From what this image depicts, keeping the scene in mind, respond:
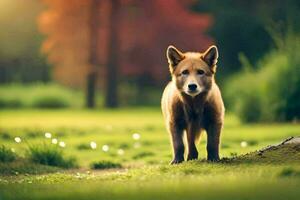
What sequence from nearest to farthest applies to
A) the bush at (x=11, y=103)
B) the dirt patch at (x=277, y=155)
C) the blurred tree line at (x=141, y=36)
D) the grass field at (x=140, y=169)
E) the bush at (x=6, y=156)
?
the grass field at (x=140, y=169) → the dirt patch at (x=277, y=155) → the bush at (x=6, y=156) → the blurred tree line at (x=141, y=36) → the bush at (x=11, y=103)

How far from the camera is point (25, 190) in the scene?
9016 millimetres

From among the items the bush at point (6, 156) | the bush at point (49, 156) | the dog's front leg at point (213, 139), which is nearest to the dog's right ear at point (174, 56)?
the dog's front leg at point (213, 139)

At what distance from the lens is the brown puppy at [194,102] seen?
35.0 feet

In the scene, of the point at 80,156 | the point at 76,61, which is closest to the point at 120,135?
the point at 80,156

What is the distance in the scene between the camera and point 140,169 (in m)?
11.1

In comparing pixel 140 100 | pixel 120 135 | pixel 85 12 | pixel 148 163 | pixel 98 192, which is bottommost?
pixel 98 192

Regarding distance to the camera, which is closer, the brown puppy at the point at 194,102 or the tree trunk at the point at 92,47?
the brown puppy at the point at 194,102

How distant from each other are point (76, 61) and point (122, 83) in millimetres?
6442

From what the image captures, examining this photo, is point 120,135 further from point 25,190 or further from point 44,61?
point 44,61

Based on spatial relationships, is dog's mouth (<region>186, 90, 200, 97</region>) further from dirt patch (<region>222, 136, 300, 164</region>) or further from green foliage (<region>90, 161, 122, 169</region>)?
green foliage (<region>90, 161, 122, 169</region>)

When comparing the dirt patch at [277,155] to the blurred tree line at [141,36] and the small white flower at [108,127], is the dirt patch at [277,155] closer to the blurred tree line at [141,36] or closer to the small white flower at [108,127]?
the small white flower at [108,127]

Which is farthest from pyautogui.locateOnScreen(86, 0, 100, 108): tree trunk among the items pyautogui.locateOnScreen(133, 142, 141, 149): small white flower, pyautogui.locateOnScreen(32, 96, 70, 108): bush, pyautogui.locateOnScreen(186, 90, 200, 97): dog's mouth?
pyautogui.locateOnScreen(186, 90, 200, 97): dog's mouth

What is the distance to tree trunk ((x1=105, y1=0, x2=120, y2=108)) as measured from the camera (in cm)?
3212

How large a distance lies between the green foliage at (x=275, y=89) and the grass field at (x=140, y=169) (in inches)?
24.3
